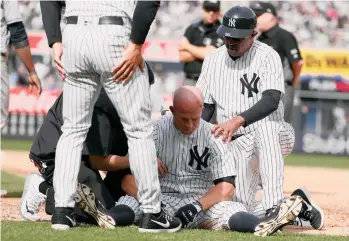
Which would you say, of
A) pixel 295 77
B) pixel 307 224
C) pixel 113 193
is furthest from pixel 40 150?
pixel 295 77

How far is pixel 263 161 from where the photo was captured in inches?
231

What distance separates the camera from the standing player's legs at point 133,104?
197 inches

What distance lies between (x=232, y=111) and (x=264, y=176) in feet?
2.23

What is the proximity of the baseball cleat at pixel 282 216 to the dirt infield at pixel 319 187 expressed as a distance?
28.4 inches

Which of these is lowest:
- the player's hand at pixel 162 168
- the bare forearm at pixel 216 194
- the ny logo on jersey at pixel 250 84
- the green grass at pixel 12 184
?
the green grass at pixel 12 184

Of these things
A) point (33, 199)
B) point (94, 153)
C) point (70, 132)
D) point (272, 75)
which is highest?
point (272, 75)

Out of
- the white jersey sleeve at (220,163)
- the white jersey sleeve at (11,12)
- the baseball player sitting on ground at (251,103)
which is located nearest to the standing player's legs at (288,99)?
the white jersey sleeve at (11,12)

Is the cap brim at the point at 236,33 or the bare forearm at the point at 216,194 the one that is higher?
the cap brim at the point at 236,33

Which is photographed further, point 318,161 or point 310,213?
point 318,161

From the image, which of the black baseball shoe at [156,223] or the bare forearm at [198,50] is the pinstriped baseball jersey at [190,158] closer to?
the black baseball shoe at [156,223]

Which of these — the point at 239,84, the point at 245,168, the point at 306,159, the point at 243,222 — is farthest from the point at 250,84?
the point at 306,159

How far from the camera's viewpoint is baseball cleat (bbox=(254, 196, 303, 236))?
17.6 ft

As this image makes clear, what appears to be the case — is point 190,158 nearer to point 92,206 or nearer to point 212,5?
point 92,206

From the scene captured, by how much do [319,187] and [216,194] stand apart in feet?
18.1
